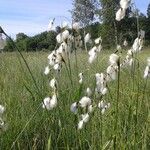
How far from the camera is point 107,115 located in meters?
3.11

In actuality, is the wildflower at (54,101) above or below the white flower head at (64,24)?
below

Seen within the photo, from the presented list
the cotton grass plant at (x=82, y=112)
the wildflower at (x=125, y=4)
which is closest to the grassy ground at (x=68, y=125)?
the cotton grass plant at (x=82, y=112)

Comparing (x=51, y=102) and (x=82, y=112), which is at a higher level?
(x=51, y=102)

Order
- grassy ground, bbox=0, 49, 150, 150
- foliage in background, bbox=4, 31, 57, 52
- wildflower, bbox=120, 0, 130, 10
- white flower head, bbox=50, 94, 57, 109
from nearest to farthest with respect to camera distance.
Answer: wildflower, bbox=120, 0, 130, 10
white flower head, bbox=50, 94, 57, 109
grassy ground, bbox=0, 49, 150, 150
foliage in background, bbox=4, 31, 57, 52

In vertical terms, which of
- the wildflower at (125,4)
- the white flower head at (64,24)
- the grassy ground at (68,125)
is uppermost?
the wildflower at (125,4)

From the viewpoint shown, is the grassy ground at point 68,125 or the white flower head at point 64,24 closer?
the grassy ground at point 68,125

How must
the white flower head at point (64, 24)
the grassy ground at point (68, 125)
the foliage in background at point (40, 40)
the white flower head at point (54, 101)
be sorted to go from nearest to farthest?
1. the white flower head at point (54, 101)
2. the grassy ground at point (68, 125)
3. the white flower head at point (64, 24)
4. the foliage in background at point (40, 40)

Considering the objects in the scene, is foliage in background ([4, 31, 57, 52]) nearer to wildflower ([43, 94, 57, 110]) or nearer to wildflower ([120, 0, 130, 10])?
wildflower ([43, 94, 57, 110])

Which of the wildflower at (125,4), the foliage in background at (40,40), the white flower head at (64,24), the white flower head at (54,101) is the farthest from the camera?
the foliage in background at (40,40)

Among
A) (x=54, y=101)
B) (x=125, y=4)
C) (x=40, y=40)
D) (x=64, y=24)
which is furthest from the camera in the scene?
(x=40, y=40)

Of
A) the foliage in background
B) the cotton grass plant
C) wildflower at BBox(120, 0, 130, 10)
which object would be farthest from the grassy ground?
the foliage in background

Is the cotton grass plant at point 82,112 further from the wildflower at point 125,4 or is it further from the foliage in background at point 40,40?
the foliage in background at point 40,40

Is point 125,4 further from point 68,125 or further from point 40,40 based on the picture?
point 40,40

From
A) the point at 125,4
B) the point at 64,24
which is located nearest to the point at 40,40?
the point at 64,24
